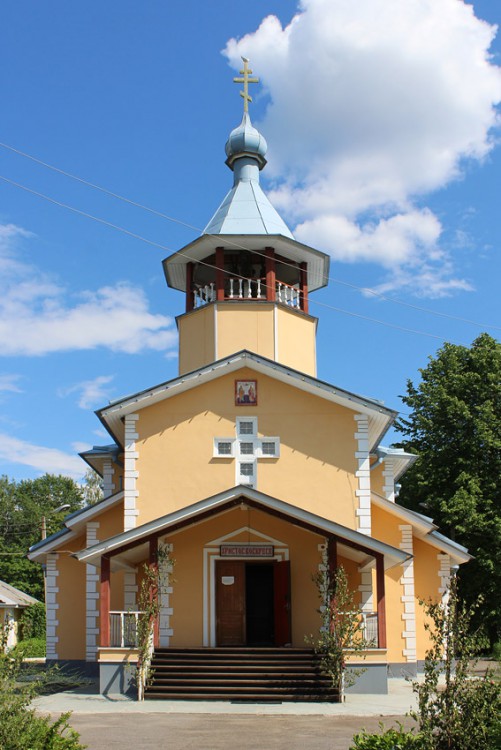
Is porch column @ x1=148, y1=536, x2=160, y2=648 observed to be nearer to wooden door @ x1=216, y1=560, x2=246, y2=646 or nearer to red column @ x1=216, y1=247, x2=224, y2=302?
wooden door @ x1=216, y1=560, x2=246, y2=646

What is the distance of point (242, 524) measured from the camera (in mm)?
17891

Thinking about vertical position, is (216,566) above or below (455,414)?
below

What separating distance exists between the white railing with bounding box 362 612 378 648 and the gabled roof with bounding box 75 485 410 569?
1.20 m

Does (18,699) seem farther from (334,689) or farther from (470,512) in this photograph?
(470,512)

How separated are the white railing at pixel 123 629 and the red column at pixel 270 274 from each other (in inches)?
317

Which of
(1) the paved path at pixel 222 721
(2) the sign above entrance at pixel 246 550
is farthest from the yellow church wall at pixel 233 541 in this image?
(1) the paved path at pixel 222 721

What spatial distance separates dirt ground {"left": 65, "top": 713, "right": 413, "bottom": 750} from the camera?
10.6 meters

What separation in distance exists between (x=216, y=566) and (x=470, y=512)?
42.6 ft

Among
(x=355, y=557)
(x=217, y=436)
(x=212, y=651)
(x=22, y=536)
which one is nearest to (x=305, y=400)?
(x=217, y=436)

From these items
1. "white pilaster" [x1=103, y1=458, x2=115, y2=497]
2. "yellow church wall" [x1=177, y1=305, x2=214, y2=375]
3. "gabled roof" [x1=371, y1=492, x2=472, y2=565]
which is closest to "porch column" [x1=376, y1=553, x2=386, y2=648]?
"gabled roof" [x1=371, y1=492, x2=472, y2=565]

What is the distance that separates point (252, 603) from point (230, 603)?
2.31 feet

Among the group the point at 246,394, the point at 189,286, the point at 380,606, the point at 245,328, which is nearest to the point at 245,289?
the point at 245,328

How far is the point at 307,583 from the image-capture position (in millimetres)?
17562

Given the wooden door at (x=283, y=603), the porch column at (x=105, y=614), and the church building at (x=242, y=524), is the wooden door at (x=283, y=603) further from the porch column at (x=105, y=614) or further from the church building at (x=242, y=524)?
the porch column at (x=105, y=614)
